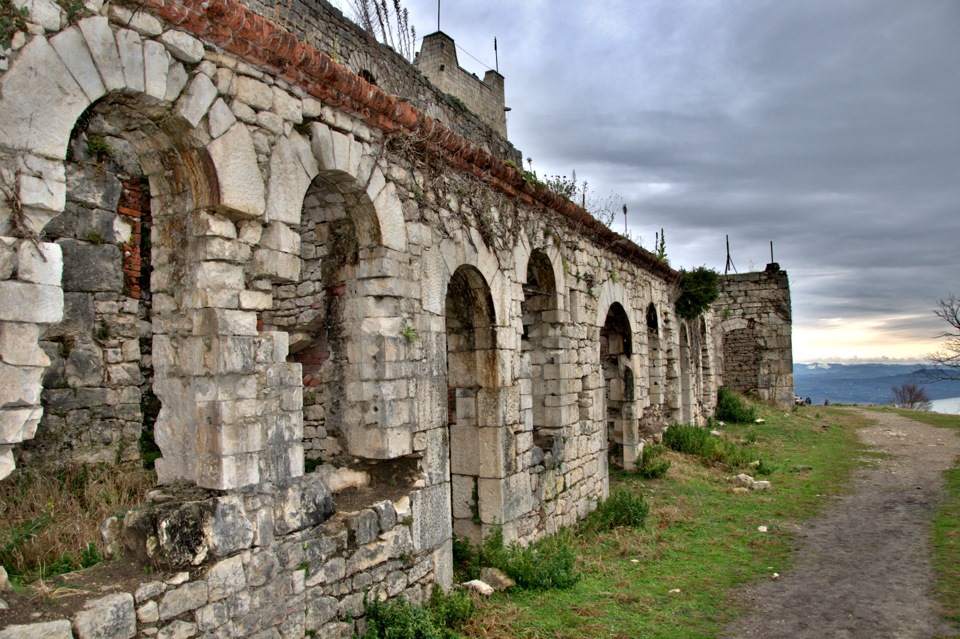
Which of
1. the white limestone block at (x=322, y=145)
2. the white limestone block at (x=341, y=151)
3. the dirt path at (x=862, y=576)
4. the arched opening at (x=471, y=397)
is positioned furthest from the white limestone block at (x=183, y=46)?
the dirt path at (x=862, y=576)

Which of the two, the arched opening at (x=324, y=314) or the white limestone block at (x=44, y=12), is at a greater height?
the white limestone block at (x=44, y=12)

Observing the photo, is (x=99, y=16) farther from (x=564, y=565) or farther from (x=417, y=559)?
(x=564, y=565)

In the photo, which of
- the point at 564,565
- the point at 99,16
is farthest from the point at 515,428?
the point at 99,16

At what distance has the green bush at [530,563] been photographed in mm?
6660

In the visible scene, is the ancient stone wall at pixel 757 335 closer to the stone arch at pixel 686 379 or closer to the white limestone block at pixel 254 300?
the stone arch at pixel 686 379

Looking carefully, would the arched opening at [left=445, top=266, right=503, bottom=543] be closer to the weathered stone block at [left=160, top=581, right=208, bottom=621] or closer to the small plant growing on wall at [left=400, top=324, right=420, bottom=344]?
the small plant growing on wall at [left=400, top=324, right=420, bottom=344]

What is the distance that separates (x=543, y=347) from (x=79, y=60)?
668 centimetres

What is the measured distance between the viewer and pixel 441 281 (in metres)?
6.32

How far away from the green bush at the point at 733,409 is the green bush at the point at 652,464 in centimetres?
770

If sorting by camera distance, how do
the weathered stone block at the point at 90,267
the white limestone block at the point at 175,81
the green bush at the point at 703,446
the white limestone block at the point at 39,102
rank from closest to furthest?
the white limestone block at the point at 39,102
the white limestone block at the point at 175,81
the weathered stone block at the point at 90,267
the green bush at the point at 703,446

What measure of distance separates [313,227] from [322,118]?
114 cm

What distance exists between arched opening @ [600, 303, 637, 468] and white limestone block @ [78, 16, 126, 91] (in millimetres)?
10073

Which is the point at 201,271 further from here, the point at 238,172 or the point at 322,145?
the point at 322,145

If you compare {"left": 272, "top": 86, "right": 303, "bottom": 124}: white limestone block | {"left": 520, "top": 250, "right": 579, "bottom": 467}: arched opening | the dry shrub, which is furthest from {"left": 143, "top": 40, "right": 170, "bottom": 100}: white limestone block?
{"left": 520, "top": 250, "right": 579, "bottom": 467}: arched opening
